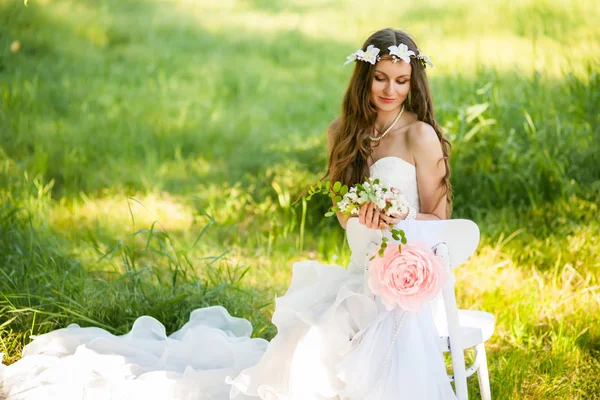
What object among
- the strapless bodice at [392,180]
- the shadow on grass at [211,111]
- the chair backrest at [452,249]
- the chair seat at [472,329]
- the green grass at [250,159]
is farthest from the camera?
the shadow on grass at [211,111]

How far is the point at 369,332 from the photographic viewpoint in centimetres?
279

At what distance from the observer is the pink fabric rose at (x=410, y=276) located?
260 cm

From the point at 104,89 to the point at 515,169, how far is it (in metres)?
4.15

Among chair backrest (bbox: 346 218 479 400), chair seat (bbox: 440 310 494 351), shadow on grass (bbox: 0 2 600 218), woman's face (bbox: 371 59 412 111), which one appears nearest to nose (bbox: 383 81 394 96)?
woman's face (bbox: 371 59 412 111)

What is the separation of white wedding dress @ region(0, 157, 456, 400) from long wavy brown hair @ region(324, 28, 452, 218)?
104mm

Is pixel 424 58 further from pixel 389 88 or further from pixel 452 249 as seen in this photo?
pixel 452 249

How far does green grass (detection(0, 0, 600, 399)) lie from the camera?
4043mm

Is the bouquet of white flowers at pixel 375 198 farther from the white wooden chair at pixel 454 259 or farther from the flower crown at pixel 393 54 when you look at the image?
the flower crown at pixel 393 54

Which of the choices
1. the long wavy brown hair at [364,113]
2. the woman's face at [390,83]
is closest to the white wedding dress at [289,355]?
the long wavy brown hair at [364,113]

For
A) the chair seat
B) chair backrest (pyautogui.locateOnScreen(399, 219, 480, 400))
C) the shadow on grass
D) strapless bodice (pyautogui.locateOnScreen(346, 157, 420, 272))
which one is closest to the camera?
chair backrest (pyautogui.locateOnScreen(399, 219, 480, 400))

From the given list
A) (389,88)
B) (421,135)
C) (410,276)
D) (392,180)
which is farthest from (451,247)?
(389,88)

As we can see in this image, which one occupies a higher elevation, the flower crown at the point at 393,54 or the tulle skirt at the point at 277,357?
the flower crown at the point at 393,54

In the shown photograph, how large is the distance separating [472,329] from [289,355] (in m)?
0.68

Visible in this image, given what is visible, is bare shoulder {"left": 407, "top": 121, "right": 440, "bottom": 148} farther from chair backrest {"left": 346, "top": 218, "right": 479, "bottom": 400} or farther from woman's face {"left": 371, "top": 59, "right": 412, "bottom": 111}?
chair backrest {"left": 346, "top": 218, "right": 479, "bottom": 400}
